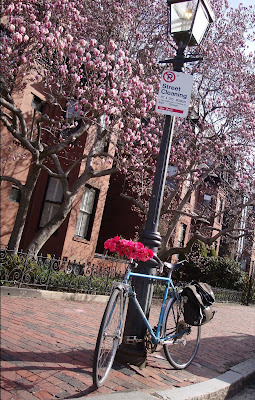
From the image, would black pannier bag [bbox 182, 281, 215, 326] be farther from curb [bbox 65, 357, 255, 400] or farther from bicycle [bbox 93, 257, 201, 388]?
curb [bbox 65, 357, 255, 400]

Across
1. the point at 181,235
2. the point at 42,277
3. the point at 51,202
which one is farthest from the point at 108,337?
the point at 181,235

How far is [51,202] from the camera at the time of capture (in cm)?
1429

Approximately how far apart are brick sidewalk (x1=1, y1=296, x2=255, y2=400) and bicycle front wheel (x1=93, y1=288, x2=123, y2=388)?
0.49 feet

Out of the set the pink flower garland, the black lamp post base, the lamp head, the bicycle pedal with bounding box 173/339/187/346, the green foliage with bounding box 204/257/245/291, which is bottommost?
the black lamp post base

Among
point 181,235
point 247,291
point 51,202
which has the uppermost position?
point 181,235

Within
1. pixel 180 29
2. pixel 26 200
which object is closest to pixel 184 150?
pixel 26 200

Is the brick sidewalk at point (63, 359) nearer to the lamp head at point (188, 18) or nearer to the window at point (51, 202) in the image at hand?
the lamp head at point (188, 18)

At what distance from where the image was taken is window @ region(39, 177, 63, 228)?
14305 mm

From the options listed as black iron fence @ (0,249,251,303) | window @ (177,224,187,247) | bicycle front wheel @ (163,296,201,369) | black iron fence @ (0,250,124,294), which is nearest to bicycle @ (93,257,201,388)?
bicycle front wheel @ (163,296,201,369)

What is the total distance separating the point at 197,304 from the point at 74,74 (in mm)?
7001

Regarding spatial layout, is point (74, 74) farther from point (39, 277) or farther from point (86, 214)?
point (86, 214)

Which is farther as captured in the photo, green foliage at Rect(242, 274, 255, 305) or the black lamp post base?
green foliage at Rect(242, 274, 255, 305)

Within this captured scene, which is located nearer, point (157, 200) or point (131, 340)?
point (131, 340)

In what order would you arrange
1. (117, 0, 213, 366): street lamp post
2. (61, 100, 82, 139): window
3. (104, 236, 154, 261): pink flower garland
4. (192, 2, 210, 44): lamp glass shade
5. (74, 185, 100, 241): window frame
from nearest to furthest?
(104, 236, 154, 261): pink flower garland → (117, 0, 213, 366): street lamp post → (192, 2, 210, 44): lamp glass shade → (61, 100, 82, 139): window → (74, 185, 100, 241): window frame
